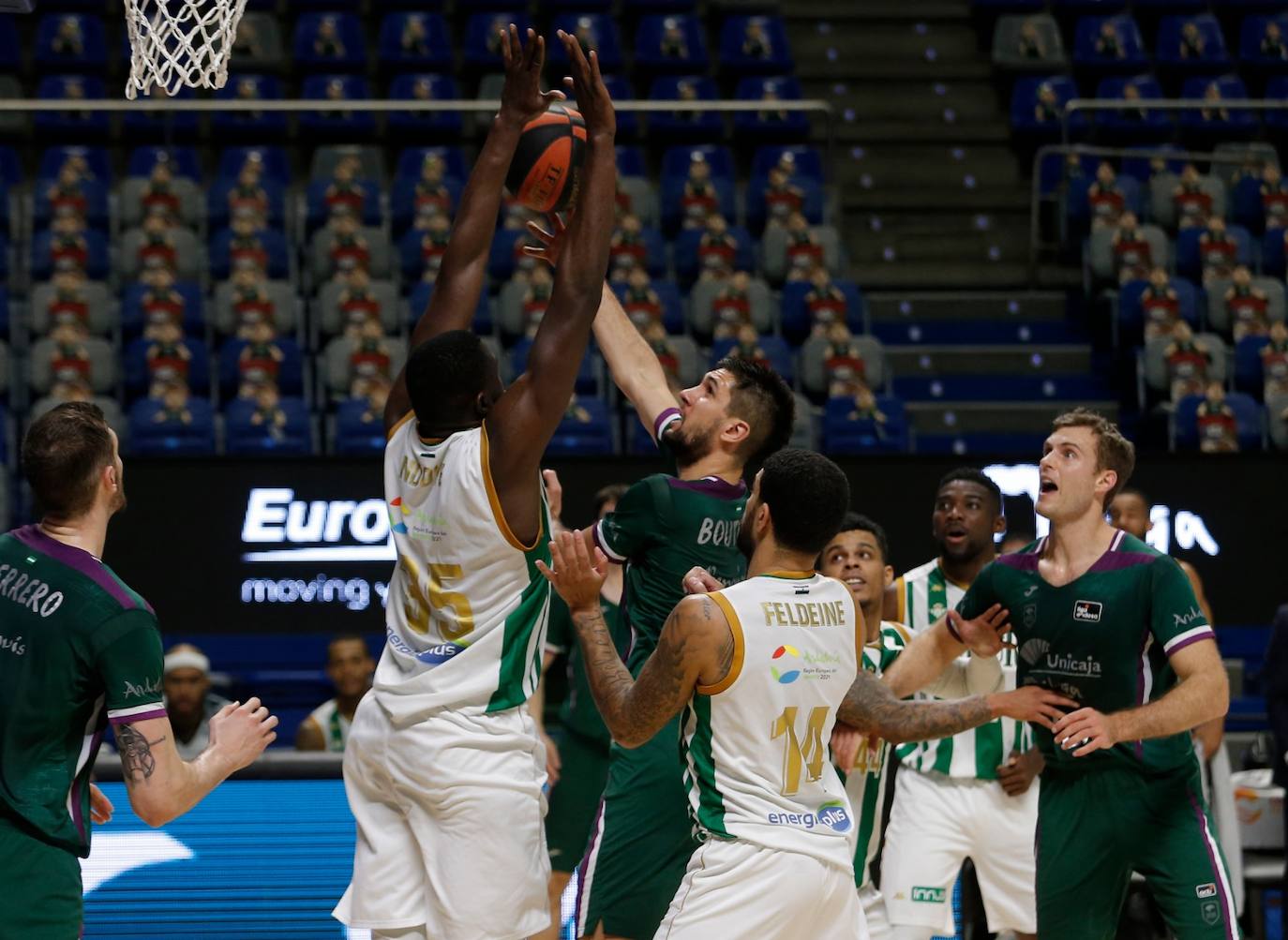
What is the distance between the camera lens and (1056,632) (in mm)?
5145

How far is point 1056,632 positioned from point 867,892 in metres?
1.83

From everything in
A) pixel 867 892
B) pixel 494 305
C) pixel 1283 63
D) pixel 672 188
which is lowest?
pixel 867 892

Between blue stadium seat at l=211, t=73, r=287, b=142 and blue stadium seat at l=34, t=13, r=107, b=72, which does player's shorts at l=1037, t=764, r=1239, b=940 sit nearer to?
blue stadium seat at l=211, t=73, r=287, b=142

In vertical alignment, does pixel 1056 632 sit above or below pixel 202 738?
above

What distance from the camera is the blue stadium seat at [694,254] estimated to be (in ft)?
49.6

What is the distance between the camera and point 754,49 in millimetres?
17812

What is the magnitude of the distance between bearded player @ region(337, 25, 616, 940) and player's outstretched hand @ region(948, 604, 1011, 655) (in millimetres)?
1513

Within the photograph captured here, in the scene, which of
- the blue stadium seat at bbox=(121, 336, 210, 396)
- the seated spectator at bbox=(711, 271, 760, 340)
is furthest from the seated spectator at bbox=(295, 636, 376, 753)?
the seated spectator at bbox=(711, 271, 760, 340)

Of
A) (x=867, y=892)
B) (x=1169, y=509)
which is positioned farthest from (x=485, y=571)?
(x=1169, y=509)

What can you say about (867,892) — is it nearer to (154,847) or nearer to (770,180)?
(154,847)

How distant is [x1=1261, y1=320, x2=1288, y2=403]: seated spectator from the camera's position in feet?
45.5

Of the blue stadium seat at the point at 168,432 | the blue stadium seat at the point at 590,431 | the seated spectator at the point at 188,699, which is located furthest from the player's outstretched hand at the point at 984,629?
the blue stadium seat at the point at 168,432

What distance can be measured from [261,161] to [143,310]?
2.65 metres

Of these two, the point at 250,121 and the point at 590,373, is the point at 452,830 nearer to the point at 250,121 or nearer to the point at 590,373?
the point at 590,373
